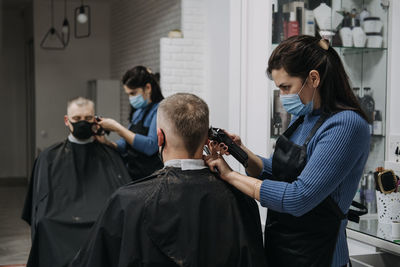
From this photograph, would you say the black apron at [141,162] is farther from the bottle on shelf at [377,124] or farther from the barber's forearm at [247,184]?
the barber's forearm at [247,184]

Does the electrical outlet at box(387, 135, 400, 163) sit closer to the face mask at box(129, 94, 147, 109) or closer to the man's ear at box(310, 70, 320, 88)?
the man's ear at box(310, 70, 320, 88)

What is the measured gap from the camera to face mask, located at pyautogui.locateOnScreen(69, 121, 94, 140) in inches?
124

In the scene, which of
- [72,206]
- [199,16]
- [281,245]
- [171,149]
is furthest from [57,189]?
[199,16]

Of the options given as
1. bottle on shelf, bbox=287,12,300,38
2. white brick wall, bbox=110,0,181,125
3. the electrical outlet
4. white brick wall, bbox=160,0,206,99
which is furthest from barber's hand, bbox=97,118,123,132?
white brick wall, bbox=110,0,181,125

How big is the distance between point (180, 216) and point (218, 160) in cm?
23

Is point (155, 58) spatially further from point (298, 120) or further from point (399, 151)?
point (298, 120)

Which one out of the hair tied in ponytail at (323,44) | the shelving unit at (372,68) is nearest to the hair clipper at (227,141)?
the hair tied in ponytail at (323,44)

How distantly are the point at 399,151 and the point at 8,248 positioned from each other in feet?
11.7

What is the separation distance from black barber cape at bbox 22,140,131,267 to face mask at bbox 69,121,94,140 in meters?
0.08

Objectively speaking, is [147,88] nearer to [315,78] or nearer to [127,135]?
[127,135]

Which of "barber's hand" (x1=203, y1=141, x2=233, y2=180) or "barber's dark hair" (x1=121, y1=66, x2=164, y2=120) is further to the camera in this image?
"barber's dark hair" (x1=121, y1=66, x2=164, y2=120)

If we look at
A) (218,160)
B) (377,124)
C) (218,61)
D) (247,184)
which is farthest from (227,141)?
(218,61)

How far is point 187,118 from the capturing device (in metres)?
1.73

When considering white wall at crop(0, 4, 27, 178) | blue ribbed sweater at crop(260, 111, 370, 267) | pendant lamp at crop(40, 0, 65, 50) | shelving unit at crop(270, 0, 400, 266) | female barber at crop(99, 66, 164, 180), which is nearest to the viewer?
blue ribbed sweater at crop(260, 111, 370, 267)
